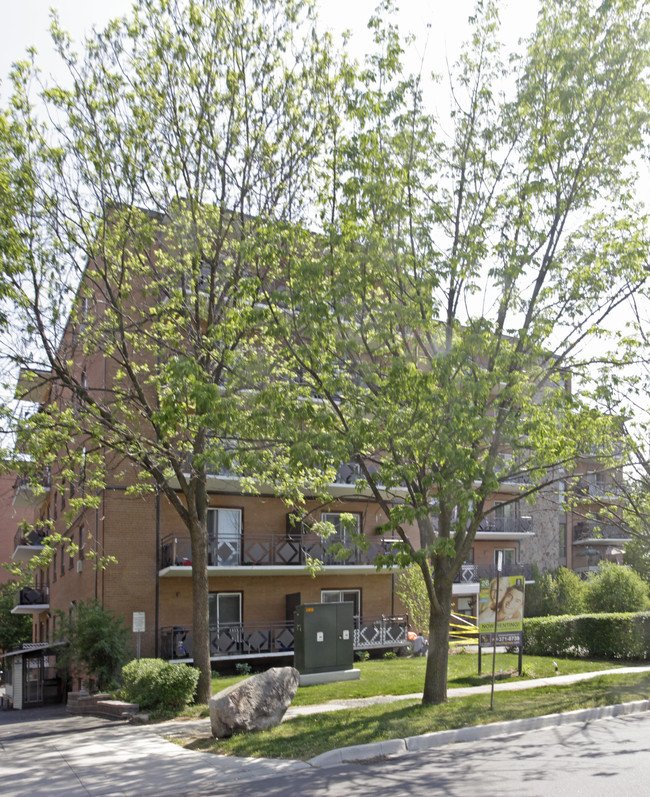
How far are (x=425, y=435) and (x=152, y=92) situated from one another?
8.30m

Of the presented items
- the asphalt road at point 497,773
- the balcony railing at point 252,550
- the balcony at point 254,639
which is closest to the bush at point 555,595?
the balcony at point 254,639

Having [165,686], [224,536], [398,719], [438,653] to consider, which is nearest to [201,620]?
[165,686]

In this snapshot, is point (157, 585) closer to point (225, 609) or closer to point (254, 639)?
point (225, 609)

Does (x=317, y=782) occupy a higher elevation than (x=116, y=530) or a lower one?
lower

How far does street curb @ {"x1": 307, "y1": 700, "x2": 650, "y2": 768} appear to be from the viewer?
10.3 metres

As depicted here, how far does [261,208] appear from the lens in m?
15.8

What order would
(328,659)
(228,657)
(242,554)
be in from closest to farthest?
(328,659), (228,657), (242,554)

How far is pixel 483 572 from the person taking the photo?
1446 inches

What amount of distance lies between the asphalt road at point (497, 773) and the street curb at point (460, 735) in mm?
239

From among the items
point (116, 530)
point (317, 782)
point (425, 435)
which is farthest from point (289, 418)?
point (116, 530)

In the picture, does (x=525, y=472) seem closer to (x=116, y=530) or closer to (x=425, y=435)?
(x=425, y=435)

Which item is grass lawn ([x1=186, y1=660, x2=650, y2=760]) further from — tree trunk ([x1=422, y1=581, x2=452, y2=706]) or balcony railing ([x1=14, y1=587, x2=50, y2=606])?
balcony railing ([x1=14, y1=587, x2=50, y2=606])

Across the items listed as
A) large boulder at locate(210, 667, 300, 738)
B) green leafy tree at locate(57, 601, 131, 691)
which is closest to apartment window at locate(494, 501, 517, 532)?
green leafy tree at locate(57, 601, 131, 691)

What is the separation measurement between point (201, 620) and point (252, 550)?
36.5ft
